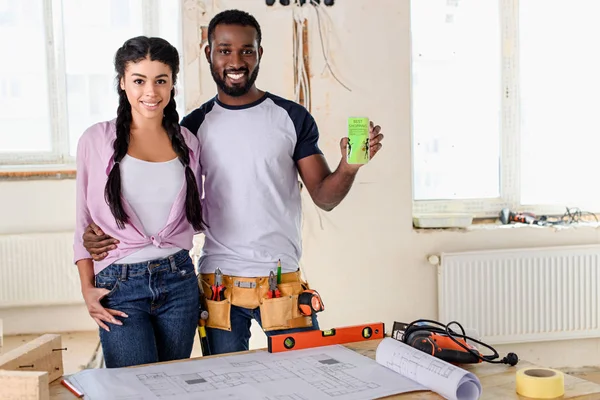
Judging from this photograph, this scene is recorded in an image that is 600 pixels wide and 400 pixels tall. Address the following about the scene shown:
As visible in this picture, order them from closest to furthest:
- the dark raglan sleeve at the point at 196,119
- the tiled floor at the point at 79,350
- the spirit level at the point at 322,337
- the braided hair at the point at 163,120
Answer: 1. the spirit level at the point at 322,337
2. the braided hair at the point at 163,120
3. the dark raglan sleeve at the point at 196,119
4. the tiled floor at the point at 79,350

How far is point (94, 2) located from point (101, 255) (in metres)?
2.29

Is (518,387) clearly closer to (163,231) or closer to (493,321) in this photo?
(163,231)

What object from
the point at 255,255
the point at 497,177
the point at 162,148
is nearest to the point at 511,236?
the point at 497,177

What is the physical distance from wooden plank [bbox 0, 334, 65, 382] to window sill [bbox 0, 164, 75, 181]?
85.7 inches

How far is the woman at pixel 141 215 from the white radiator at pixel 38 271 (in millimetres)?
1857

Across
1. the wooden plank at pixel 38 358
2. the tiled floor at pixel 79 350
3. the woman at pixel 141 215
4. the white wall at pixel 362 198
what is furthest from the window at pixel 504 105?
the wooden plank at pixel 38 358

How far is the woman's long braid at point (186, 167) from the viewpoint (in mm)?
1888

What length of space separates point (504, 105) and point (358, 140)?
2.39 m

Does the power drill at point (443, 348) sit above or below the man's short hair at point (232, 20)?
below

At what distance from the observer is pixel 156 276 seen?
1826 millimetres

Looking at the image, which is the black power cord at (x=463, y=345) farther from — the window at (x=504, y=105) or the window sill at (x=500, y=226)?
the window at (x=504, y=105)

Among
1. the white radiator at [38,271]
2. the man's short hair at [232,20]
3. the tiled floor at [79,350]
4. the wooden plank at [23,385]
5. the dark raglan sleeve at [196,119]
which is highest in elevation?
the man's short hair at [232,20]

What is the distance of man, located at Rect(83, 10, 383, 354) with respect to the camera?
203 centimetres

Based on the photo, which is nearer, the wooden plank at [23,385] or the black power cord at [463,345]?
the wooden plank at [23,385]
